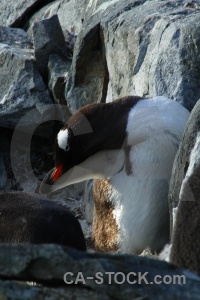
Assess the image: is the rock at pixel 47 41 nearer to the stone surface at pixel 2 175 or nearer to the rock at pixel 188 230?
the stone surface at pixel 2 175

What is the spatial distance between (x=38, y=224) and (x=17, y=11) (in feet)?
19.2

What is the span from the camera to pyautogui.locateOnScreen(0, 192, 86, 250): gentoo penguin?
6.71m

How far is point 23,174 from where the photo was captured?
10242 mm

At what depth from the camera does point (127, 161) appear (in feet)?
24.3

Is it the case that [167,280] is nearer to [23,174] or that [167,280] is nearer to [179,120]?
[179,120]

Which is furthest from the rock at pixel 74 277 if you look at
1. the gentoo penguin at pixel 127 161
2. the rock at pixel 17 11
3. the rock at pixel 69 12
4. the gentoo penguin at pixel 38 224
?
the rock at pixel 17 11

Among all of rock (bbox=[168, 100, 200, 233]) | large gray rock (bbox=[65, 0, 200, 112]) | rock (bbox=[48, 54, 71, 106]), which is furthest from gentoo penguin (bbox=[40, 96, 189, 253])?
rock (bbox=[48, 54, 71, 106])

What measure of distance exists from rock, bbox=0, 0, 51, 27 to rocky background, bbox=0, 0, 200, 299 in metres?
0.01

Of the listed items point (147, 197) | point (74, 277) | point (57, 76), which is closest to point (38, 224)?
point (147, 197)

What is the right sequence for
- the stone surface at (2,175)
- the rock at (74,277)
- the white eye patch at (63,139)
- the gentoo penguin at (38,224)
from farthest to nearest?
the stone surface at (2,175), the white eye patch at (63,139), the gentoo penguin at (38,224), the rock at (74,277)

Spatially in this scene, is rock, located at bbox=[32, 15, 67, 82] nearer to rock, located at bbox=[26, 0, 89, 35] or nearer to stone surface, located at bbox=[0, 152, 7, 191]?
rock, located at bbox=[26, 0, 89, 35]

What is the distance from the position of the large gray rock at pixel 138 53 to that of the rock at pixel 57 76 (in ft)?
1.04

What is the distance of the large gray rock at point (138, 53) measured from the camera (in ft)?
25.1

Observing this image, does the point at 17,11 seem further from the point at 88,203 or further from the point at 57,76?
the point at 88,203
